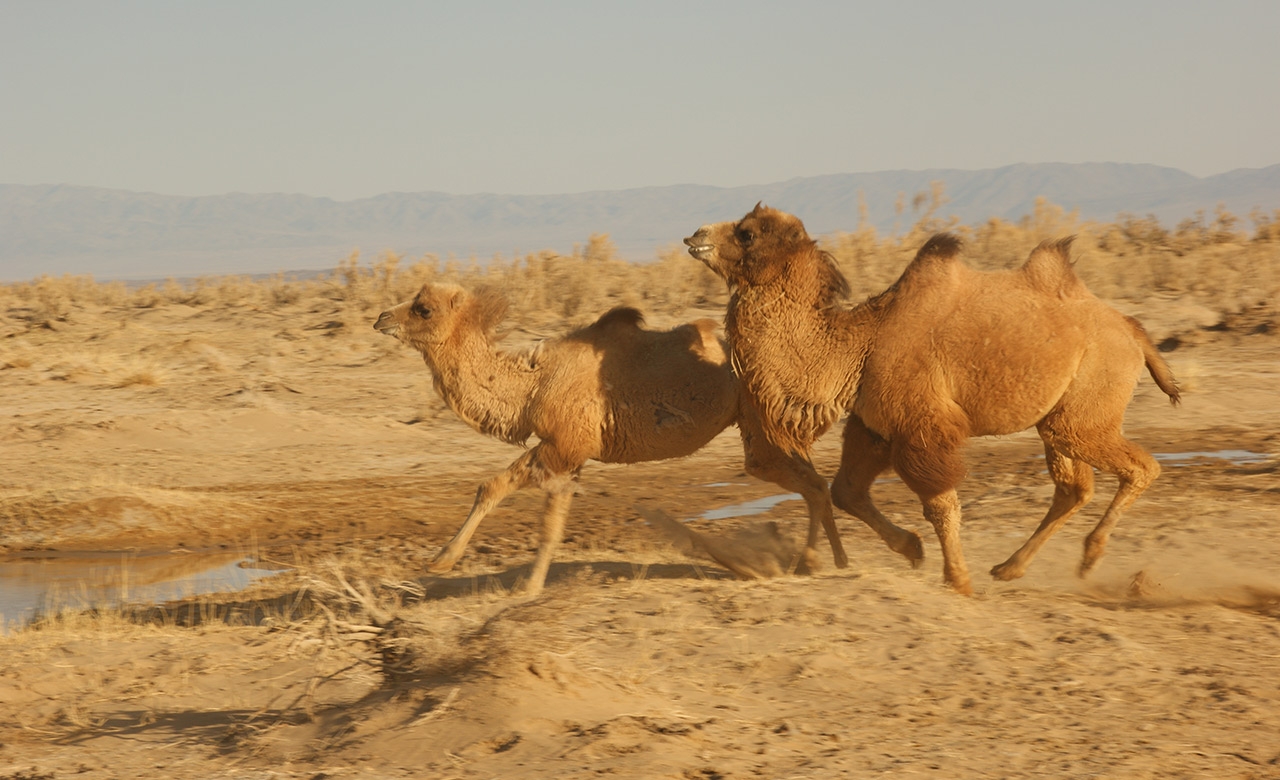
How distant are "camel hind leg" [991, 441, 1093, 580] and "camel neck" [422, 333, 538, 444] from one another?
116 inches

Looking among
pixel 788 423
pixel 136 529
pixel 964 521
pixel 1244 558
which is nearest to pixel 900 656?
pixel 788 423

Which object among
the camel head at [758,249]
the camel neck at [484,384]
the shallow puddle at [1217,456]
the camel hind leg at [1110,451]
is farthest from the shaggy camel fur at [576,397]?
the shallow puddle at [1217,456]

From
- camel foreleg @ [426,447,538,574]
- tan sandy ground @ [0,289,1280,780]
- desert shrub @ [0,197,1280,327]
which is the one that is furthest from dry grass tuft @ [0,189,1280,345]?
camel foreleg @ [426,447,538,574]

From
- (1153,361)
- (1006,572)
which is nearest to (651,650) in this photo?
(1006,572)

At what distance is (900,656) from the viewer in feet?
18.6

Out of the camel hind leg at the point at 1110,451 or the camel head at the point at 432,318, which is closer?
the camel hind leg at the point at 1110,451

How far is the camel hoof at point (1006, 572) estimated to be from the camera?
7371mm

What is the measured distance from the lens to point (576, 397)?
7.76 m

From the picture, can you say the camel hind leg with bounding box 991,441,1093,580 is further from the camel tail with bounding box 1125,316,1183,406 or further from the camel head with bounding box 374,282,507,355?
the camel head with bounding box 374,282,507,355

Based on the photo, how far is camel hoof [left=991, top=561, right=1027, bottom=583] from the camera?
7.37 m

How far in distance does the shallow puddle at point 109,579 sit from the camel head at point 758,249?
13.7 feet

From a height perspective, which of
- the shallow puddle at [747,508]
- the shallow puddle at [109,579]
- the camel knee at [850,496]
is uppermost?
the camel knee at [850,496]

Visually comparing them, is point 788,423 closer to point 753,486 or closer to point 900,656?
point 900,656

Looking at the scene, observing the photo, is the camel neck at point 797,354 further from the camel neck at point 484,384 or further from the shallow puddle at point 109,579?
the shallow puddle at point 109,579
